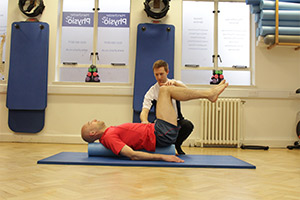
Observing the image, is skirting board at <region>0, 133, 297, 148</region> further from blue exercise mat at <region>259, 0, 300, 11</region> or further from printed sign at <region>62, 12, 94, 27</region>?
blue exercise mat at <region>259, 0, 300, 11</region>

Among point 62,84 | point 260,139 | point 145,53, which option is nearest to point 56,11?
point 62,84

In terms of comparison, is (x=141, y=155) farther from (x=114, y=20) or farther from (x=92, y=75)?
(x=114, y=20)

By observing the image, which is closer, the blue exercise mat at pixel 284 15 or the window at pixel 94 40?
the blue exercise mat at pixel 284 15

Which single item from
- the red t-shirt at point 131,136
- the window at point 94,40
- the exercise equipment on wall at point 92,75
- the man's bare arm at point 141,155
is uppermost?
the window at point 94,40

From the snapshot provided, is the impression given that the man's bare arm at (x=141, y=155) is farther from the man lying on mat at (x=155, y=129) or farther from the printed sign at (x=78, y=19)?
the printed sign at (x=78, y=19)

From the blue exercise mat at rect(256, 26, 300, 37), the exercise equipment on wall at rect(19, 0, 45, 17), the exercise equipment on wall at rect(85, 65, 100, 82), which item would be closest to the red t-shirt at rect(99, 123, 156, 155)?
the exercise equipment on wall at rect(85, 65, 100, 82)

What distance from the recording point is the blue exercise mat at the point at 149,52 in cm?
464

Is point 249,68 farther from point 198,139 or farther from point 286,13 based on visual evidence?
point 198,139

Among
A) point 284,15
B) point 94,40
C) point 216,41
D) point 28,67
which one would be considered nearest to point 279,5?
point 284,15

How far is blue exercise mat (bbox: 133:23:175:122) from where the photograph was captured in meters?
4.64

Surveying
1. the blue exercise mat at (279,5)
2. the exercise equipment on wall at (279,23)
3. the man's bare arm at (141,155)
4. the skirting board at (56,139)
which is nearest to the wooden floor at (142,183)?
the man's bare arm at (141,155)

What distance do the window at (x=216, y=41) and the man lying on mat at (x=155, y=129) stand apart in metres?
2.39

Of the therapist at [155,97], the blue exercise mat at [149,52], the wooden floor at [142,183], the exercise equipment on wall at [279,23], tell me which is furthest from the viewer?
the blue exercise mat at [149,52]

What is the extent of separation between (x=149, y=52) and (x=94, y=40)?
1005mm
